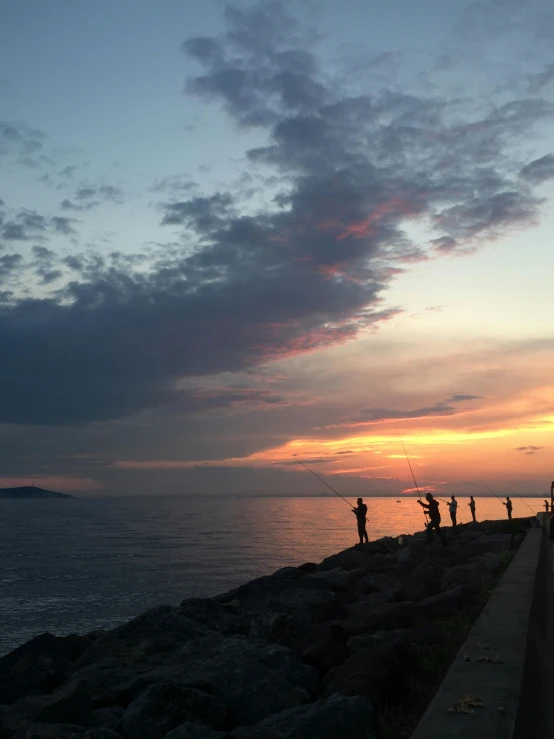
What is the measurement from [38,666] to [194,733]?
5713mm

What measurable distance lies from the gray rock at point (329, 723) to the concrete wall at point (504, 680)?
0.66 m

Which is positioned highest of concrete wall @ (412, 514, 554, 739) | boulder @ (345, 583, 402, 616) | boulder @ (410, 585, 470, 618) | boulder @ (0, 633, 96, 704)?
concrete wall @ (412, 514, 554, 739)

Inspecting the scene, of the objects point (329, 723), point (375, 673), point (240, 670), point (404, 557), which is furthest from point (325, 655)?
point (404, 557)

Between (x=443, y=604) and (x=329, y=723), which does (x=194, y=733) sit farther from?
(x=443, y=604)

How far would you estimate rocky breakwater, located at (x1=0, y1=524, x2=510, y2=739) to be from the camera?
576cm

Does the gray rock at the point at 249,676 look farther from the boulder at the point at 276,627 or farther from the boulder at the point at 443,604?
the boulder at the point at 443,604

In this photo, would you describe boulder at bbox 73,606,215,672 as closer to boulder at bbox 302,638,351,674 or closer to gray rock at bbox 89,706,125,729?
gray rock at bbox 89,706,125,729

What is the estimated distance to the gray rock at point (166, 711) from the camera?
6027mm

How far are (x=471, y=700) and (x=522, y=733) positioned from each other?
1.25 ft

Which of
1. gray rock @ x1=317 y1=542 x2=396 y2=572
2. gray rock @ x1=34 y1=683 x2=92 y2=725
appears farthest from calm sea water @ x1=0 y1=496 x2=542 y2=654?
gray rock @ x1=34 y1=683 x2=92 y2=725

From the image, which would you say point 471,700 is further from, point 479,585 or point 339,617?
point 479,585

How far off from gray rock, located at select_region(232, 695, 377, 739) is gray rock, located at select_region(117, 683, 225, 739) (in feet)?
2.59

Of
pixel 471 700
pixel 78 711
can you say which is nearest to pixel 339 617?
pixel 78 711

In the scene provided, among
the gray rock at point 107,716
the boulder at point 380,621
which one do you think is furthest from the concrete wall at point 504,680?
the gray rock at point 107,716
